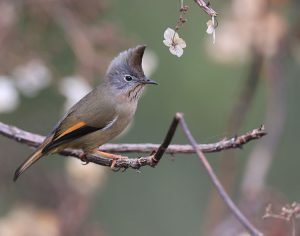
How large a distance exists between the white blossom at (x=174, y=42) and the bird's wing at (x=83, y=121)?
4.54 ft

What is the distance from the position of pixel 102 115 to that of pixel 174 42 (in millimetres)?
1475

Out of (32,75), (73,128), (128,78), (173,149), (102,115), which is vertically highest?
(32,75)

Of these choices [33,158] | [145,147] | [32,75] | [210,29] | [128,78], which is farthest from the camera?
[32,75]

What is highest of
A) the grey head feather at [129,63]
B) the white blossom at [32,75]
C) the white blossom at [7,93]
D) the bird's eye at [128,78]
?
the white blossom at [32,75]

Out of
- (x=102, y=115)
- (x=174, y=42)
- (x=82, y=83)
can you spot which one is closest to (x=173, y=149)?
(x=102, y=115)

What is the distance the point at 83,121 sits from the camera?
4.33 metres

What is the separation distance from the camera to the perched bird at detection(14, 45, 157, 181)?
4.22m

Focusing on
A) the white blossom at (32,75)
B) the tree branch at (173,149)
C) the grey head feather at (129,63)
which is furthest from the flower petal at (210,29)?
the white blossom at (32,75)

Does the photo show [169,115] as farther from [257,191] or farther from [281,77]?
[257,191]

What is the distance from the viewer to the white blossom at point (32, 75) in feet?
17.5

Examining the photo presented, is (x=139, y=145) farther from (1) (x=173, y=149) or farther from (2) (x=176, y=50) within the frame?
(2) (x=176, y=50)

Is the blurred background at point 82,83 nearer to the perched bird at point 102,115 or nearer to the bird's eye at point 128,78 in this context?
the perched bird at point 102,115

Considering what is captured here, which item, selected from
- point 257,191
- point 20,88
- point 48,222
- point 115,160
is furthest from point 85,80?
point 115,160

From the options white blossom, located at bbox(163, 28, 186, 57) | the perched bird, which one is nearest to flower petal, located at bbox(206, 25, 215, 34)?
white blossom, located at bbox(163, 28, 186, 57)
